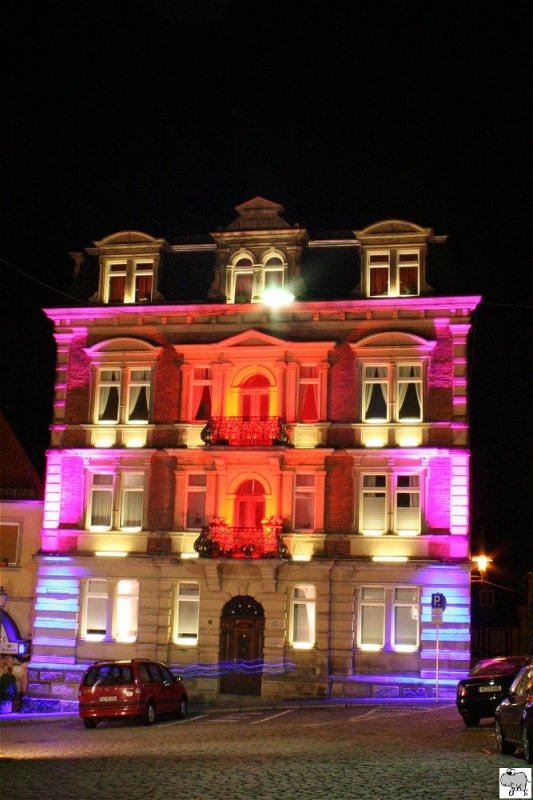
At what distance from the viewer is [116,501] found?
3784 cm

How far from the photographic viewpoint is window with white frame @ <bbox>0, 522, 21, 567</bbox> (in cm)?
3966

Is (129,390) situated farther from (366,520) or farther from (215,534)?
(366,520)

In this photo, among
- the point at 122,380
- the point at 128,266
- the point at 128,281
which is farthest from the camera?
the point at 128,266

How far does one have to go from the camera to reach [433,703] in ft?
107

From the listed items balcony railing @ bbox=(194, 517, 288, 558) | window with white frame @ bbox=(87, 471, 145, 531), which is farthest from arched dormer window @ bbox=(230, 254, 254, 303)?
balcony railing @ bbox=(194, 517, 288, 558)

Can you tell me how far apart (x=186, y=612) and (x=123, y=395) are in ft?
25.7

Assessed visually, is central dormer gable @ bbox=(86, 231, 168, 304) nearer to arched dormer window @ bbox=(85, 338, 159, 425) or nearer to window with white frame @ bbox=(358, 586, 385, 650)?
arched dormer window @ bbox=(85, 338, 159, 425)

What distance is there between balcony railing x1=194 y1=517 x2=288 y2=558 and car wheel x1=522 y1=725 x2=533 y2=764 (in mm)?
19427

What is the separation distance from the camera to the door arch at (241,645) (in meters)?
35.9

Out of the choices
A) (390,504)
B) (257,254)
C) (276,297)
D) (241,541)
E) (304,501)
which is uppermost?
(257,254)

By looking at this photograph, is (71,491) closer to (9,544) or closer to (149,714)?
(9,544)

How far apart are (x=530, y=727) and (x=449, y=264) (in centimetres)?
2350

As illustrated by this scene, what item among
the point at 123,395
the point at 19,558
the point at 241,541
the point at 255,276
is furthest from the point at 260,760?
the point at 19,558

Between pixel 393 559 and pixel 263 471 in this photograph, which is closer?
pixel 393 559
